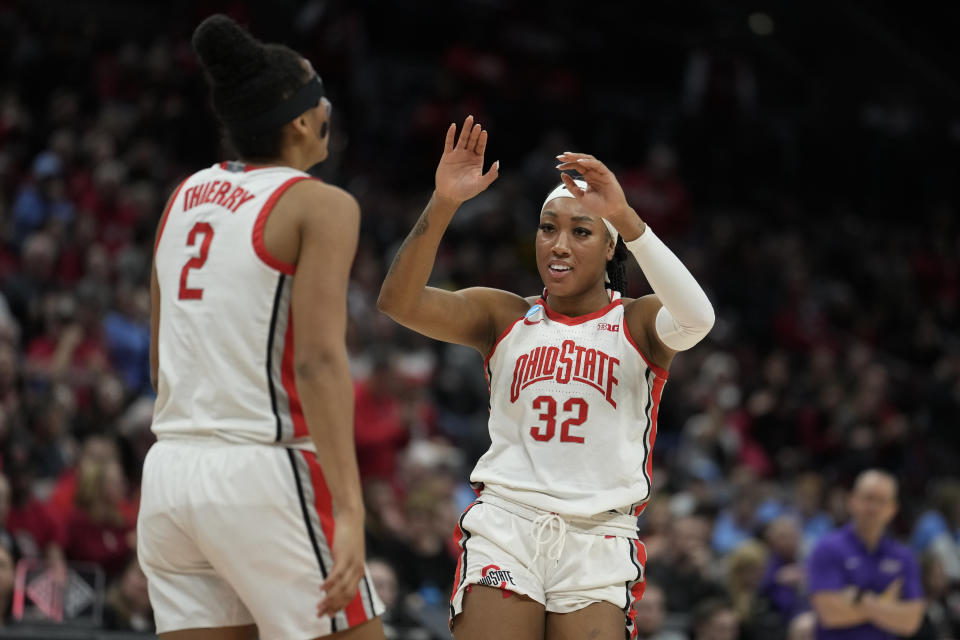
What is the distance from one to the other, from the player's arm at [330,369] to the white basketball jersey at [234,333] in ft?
0.29

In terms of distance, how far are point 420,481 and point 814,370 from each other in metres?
6.65

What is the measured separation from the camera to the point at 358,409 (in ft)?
34.2

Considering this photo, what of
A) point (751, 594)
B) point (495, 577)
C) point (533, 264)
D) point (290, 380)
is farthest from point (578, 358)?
point (533, 264)

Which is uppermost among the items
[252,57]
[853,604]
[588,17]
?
[588,17]

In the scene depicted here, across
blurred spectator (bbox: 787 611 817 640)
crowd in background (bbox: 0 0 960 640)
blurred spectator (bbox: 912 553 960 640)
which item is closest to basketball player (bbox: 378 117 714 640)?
crowd in background (bbox: 0 0 960 640)

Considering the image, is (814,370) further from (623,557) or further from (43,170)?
(623,557)

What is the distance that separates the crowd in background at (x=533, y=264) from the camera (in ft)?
30.0

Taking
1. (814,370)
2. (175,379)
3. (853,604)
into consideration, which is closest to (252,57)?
(175,379)

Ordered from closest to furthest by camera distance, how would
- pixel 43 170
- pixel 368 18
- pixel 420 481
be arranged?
pixel 420 481 → pixel 43 170 → pixel 368 18

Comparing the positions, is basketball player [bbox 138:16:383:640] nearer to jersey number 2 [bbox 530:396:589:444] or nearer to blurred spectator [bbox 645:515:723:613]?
jersey number 2 [bbox 530:396:589:444]

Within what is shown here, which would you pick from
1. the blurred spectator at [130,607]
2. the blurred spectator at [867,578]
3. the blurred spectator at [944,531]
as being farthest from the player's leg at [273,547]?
the blurred spectator at [944,531]

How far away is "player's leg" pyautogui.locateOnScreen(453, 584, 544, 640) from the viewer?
4.38 m

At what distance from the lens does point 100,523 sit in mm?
8133

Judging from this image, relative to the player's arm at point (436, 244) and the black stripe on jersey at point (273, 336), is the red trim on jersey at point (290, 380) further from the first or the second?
the player's arm at point (436, 244)
